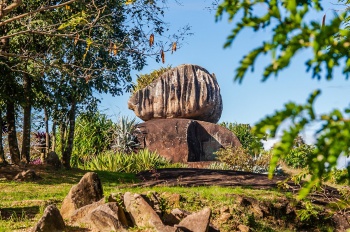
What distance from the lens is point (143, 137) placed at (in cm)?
2958

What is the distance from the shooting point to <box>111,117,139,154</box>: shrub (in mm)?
27922

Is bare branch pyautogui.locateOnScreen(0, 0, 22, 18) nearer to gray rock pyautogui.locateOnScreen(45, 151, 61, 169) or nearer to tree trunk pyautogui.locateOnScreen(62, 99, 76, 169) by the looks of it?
gray rock pyautogui.locateOnScreen(45, 151, 61, 169)

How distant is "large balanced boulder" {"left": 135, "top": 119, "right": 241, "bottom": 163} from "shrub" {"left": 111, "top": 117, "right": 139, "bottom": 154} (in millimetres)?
624

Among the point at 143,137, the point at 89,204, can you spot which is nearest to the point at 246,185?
the point at 89,204

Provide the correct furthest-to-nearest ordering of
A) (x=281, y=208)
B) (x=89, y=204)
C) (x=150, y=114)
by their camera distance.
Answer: (x=150, y=114), (x=281, y=208), (x=89, y=204)

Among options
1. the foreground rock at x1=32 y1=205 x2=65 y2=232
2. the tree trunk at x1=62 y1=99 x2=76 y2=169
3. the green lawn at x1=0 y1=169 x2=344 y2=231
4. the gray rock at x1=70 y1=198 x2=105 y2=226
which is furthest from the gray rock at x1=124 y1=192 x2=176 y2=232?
the tree trunk at x1=62 y1=99 x2=76 y2=169

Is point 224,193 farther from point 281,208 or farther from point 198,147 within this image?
point 198,147

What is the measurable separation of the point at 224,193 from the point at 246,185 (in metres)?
3.71

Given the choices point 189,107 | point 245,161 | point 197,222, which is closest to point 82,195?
point 197,222

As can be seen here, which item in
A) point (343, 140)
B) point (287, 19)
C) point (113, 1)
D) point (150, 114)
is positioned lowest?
point (343, 140)

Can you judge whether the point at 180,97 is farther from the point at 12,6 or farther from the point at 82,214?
the point at 82,214

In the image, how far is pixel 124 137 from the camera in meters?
28.3

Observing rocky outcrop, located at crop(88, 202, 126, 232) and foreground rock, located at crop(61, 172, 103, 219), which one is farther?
foreground rock, located at crop(61, 172, 103, 219)

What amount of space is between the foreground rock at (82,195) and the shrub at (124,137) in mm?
15103
